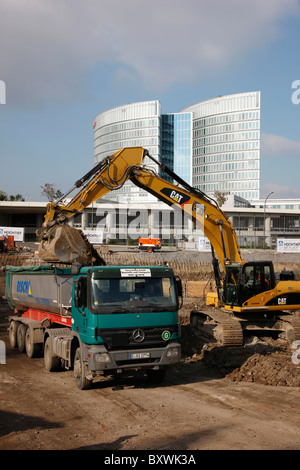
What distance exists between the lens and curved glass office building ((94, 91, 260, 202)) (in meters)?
137

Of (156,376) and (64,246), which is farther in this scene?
(64,246)

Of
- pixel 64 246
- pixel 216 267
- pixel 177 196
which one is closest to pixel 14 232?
pixel 177 196

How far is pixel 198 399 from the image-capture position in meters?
10.2

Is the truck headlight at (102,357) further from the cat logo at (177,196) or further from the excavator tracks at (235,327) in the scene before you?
the cat logo at (177,196)

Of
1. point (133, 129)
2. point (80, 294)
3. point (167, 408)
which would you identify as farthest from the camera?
point (133, 129)

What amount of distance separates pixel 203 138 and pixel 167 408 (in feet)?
461

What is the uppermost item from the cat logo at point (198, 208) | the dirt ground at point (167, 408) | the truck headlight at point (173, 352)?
the cat logo at point (198, 208)

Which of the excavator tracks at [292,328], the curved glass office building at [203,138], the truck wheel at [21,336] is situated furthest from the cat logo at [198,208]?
the curved glass office building at [203,138]

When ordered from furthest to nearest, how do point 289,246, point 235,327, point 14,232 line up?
point 14,232, point 289,246, point 235,327

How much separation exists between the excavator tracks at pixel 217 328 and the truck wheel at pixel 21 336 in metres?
6.28

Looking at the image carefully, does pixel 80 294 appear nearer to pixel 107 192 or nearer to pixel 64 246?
pixel 64 246

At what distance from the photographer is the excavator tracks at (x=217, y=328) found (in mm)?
14961

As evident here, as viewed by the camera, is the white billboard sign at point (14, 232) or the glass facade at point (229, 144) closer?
the white billboard sign at point (14, 232)

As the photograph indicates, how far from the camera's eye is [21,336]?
16.1 metres
